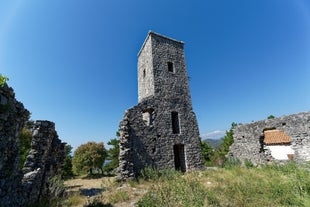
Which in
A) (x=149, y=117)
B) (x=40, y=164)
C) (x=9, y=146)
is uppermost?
(x=149, y=117)

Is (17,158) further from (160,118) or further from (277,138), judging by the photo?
(277,138)

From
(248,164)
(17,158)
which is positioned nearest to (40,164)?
(17,158)

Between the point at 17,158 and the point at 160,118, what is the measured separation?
7925 mm

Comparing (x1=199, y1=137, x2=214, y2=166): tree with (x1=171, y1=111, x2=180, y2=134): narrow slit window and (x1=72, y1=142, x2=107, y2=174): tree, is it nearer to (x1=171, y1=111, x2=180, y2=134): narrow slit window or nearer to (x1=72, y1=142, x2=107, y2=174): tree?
(x1=171, y1=111, x2=180, y2=134): narrow slit window

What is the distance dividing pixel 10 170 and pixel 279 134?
2252 cm

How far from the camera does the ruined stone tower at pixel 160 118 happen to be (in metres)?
9.55

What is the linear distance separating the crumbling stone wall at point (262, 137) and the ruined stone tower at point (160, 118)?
145 inches

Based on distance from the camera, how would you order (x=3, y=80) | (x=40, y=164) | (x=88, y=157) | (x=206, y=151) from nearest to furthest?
(x=3, y=80), (x=40, y=164), (x=88, y=157), (x=206, y=151)

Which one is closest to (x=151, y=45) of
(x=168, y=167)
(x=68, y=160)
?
(x=168, y=167)

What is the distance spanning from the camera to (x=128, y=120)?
973cm

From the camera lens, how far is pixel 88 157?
1477 cm

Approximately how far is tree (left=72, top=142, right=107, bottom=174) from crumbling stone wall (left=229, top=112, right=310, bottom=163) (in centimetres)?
1208

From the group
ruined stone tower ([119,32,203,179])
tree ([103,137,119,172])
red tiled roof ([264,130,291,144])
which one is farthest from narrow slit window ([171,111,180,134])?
red tiled roof ([264,130,291,144])

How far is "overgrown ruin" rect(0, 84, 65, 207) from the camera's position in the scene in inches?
138
